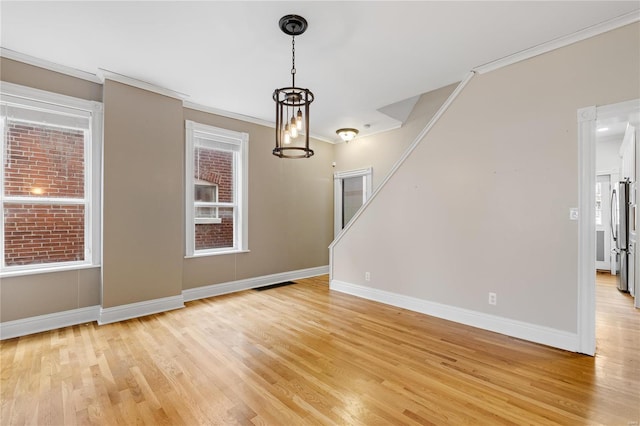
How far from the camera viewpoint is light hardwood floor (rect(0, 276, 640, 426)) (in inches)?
74.5

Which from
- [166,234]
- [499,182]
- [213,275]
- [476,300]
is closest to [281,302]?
[213,275]

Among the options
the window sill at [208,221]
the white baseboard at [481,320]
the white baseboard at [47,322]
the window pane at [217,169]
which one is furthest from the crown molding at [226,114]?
the white baseboard at [481,320]

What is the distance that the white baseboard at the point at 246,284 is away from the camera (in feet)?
14.7

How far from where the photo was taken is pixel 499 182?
3236mm

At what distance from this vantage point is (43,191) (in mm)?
3365

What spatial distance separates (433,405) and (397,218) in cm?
251

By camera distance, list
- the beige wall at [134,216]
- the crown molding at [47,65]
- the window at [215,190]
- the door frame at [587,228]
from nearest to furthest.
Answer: the door frame at [587,228]
the crown molding at [47,65]
the beige wall at [134,216]
the window at [215,190]

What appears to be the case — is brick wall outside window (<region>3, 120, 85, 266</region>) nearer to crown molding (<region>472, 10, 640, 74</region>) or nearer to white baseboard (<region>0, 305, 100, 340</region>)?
white baseboard (<region>0, 305, 100, 340</region>)

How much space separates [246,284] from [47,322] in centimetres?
254

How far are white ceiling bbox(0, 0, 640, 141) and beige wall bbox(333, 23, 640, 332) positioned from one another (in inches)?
14.2

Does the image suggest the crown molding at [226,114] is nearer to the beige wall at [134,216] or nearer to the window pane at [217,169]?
the beige wall at [134,216]

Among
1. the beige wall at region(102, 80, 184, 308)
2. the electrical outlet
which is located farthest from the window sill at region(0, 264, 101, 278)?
the electrical outlet

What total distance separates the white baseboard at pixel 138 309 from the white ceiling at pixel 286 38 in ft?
9.46

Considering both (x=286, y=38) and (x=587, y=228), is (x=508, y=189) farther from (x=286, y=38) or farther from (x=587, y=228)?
(x=286, y=38)
